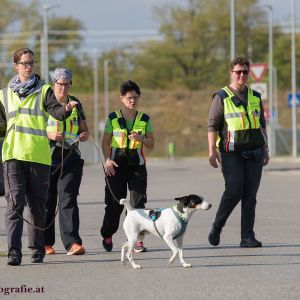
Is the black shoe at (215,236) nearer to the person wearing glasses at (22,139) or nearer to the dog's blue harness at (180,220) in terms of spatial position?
the dog's blue harness at (180,220)

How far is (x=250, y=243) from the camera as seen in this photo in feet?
37.8

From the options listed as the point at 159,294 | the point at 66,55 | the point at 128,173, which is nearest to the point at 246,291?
the point at 159,294

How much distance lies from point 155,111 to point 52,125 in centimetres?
8007

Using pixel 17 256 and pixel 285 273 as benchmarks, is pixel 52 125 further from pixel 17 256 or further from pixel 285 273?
pixel 285 273

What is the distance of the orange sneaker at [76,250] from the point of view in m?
11.0

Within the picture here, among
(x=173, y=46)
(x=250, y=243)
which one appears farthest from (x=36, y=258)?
(x=173, y=46)

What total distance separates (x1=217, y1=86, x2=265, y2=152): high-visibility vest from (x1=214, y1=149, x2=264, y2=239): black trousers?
11cm

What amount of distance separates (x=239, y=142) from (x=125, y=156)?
1.18m

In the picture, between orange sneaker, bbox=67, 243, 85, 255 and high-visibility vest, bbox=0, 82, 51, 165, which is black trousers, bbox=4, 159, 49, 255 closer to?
high-visibility vest, bbox=0, 82, 51, 165

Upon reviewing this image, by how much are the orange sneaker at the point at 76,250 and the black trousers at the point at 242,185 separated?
4.87ft

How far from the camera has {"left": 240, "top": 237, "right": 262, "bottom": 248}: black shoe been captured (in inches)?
453

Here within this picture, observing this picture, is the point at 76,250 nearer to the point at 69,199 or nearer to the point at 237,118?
the point at 69,199

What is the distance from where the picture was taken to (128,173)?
11477 mm

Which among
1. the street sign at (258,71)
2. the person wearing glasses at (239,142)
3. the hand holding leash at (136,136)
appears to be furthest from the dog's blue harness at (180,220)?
the street sign at (258,71)
